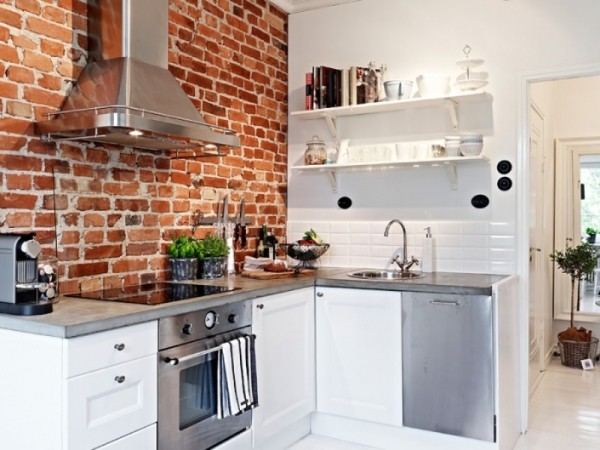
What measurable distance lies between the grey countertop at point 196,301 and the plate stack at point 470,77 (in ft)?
3.69

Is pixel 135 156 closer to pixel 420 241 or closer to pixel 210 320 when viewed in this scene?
pixel 210 320

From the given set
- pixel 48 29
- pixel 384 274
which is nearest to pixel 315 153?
pixel 384 274

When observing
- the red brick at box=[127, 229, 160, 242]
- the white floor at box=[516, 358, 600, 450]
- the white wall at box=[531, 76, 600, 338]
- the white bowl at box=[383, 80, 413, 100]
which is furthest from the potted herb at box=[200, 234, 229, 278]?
the white wall at box=[531, 76, 600, 338]

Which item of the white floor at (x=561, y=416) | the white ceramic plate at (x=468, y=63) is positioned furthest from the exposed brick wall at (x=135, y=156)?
the white floor at (x=561, y=416)

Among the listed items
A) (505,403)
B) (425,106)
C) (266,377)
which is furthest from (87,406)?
(425,106)

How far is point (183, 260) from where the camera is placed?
292cm

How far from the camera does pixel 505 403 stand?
2848 millimetres

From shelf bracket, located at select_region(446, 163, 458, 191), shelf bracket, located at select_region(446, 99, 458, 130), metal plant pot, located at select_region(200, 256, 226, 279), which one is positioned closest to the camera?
metal plant pot, located at select_region(200, 256, 226, 279)

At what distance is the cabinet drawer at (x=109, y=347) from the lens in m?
1.70

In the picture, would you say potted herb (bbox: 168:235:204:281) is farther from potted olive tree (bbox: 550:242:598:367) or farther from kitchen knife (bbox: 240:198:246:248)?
potted olive tree (bbox: 550:242:598:367)

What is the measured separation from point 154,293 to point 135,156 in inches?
30.1

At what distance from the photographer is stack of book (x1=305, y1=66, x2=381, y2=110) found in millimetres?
3580

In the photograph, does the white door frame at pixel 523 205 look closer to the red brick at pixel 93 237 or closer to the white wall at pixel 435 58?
the white wall at pixel 435 58

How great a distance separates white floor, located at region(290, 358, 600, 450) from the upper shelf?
1905 millimetres
